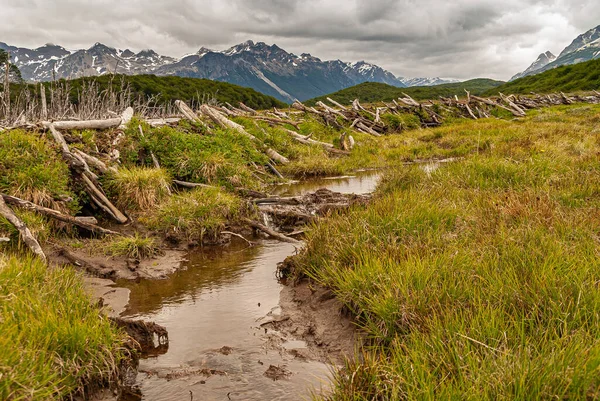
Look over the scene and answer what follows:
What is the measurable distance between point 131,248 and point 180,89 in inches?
2949

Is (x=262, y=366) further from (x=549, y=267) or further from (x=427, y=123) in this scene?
(x=427, y=123)

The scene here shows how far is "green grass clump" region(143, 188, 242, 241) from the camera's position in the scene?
337 inches

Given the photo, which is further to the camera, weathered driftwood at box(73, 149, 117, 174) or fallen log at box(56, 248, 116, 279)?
weathered driftwood at box(73, 149, 117, 174)

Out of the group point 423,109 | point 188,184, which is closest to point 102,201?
point 188,184

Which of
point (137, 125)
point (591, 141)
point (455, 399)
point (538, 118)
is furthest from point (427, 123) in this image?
point (455, 399)

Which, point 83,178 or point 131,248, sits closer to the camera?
point 131,248

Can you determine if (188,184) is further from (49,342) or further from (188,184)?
(49,342)

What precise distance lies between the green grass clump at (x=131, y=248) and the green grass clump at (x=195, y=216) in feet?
2.69

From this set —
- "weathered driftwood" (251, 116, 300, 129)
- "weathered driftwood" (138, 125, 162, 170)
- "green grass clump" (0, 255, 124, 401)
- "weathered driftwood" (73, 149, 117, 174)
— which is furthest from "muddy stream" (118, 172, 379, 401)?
"weathered driftwood" (251, 116, 300, 129)

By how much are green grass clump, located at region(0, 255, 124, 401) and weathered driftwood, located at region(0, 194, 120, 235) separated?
10.1 feet

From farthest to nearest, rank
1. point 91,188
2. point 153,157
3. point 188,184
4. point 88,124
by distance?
point 88,124
point 153,157
point 188,184
point 91,188

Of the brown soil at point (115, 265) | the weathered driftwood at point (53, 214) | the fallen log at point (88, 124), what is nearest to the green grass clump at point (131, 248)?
the brown soil at point (115, 265)

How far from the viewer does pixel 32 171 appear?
323 inches

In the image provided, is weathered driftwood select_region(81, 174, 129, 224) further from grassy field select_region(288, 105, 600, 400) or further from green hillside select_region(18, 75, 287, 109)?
green hillside select_region(18, 75, 287, 109)
